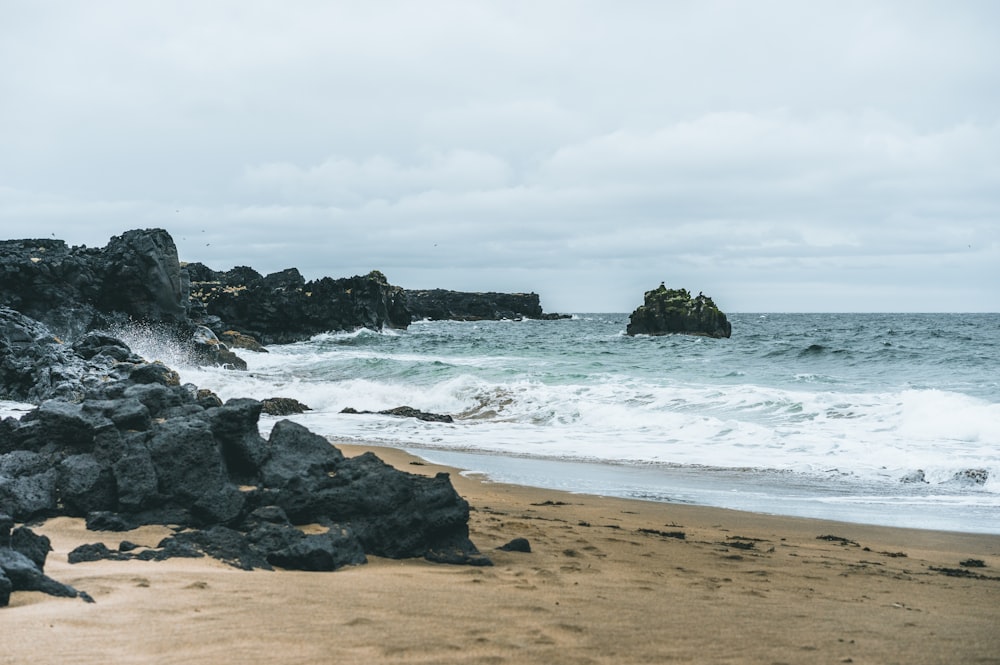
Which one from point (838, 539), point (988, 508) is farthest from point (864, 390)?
point (838, 539)

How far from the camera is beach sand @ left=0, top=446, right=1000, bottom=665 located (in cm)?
362

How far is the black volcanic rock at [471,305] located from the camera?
406 ft

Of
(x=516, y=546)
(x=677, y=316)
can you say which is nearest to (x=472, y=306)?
(x=677, y=316)

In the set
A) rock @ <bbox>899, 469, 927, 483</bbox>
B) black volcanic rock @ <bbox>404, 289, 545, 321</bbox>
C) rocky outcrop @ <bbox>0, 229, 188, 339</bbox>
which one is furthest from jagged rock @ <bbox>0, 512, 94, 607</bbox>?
black volcanic rock @ <bbox>404, 289, 545, 321</bbox>

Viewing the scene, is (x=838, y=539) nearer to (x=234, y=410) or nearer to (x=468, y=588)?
(x=468, y=588)

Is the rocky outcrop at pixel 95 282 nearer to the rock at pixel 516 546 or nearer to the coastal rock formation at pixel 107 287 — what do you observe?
the coastal rock formation at pixel 107 287

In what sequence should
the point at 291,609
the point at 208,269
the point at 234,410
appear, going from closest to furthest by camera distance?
the point at 291,609
the point at 234,410
the point at 208,269

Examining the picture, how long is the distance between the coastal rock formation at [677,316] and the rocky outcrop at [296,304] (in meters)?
20.6

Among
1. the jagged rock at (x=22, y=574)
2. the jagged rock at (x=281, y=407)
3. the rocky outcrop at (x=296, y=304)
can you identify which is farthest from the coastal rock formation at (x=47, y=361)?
the rocky outcrop at (x=296, y=304)

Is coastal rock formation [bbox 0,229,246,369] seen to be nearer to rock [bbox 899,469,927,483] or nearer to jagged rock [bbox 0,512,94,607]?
rock [bbox 899,469,927,483]

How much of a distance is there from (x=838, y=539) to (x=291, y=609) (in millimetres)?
5323

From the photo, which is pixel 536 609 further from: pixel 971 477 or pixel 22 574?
pixel 971 477

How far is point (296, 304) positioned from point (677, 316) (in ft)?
90.2

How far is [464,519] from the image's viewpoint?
19.3 ft
